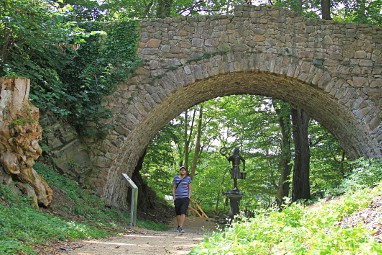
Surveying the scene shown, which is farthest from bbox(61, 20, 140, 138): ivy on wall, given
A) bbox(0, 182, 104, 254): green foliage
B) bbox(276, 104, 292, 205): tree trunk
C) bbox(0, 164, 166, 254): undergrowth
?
bbox(276, 104, 292, 205): tree trunk

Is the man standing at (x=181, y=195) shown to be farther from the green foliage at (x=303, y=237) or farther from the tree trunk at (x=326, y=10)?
the tree trunk at (x=326, y=10)

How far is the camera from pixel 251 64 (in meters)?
8.80

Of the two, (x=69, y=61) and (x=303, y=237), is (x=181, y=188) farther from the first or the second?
(x=303, y=237)

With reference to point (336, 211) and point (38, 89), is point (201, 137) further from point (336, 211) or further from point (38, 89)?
point (336, 211)

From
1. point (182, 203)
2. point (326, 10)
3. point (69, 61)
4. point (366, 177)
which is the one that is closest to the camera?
point (366, 177)

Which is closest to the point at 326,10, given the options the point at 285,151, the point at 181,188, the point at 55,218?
→ the point at 285,151

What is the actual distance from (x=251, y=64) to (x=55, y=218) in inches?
199

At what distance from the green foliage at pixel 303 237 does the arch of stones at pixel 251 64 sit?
4480 mm

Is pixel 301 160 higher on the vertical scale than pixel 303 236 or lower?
higher

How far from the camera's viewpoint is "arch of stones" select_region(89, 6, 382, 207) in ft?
28.6

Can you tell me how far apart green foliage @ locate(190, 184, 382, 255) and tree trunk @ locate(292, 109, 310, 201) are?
7852 millimetres

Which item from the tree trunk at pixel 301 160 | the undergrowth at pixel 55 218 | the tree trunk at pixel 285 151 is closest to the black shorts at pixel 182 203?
the undergrowth at pixel 55 218

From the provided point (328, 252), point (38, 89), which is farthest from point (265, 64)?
point (328, 252)

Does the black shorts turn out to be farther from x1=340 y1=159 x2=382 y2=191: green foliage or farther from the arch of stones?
x1=340 y1=159 x2=382 y2=191: green foliage
